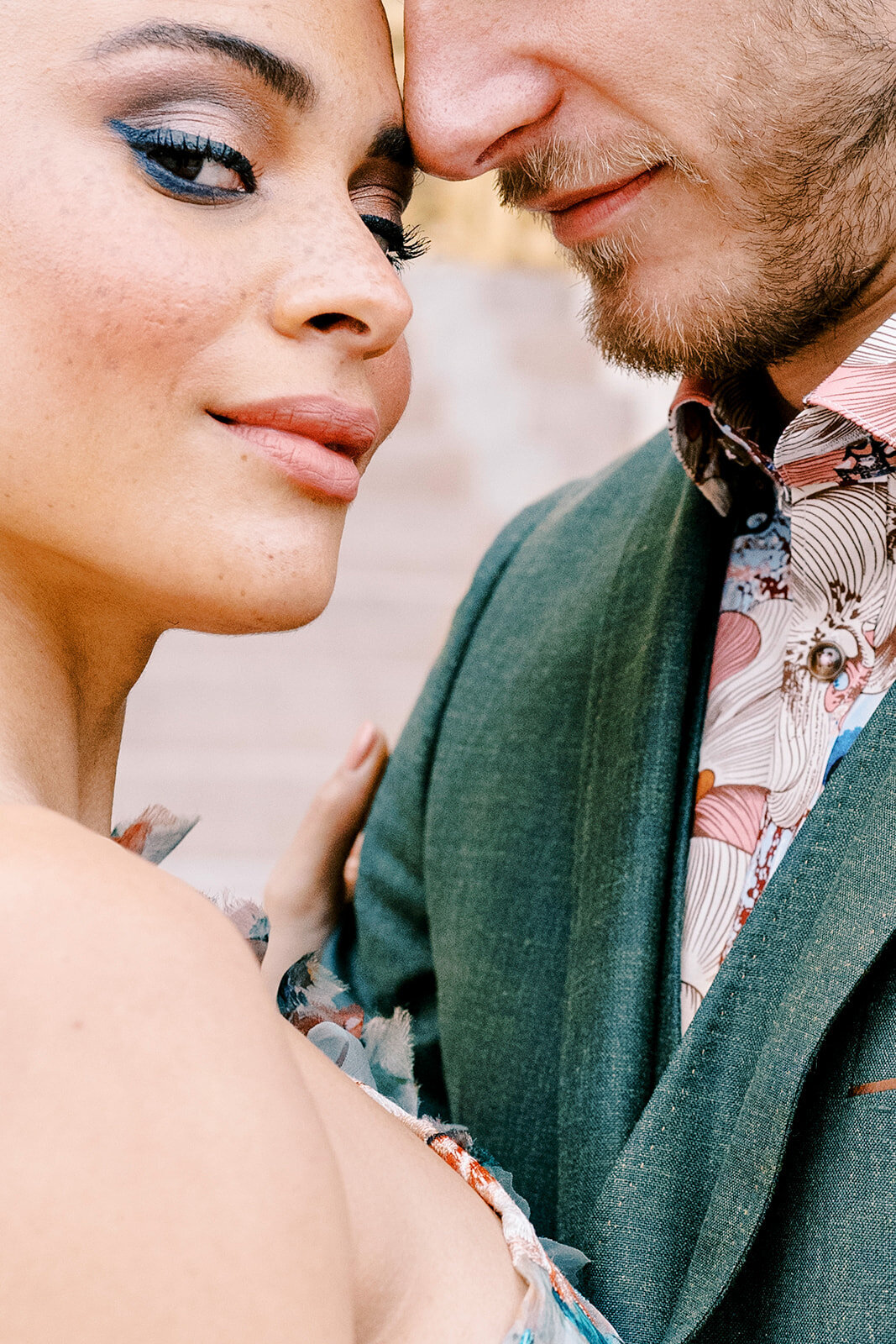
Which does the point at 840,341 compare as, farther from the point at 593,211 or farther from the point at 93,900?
the point at 93,900

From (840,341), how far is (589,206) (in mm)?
315

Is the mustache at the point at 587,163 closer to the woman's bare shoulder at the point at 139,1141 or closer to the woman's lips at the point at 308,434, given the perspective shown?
the woman's lips at the point at 308,434

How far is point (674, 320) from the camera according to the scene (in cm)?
Result: 131

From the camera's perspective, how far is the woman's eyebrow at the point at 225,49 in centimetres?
87

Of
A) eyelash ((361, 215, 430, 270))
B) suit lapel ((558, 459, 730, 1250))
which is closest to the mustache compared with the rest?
eyelash ((361, 215, 430, 270))

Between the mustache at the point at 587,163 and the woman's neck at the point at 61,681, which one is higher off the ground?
the mustache at the point at 587,163

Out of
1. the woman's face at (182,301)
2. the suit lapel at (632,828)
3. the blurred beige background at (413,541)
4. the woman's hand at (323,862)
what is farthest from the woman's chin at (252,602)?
the blurred beige background at (413,541)

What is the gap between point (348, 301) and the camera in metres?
0.93

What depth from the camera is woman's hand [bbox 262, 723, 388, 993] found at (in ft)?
5.38

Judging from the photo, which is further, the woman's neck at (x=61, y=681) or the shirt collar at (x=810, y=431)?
the shirt collar at (x=810, y=431)

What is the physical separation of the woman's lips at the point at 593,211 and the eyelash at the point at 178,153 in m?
0.53

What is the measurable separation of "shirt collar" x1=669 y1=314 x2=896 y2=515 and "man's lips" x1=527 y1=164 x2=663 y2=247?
204mm

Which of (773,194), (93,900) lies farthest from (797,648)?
(93,900)

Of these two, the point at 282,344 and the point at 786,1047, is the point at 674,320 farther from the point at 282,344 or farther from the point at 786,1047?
the point at 786,1047
